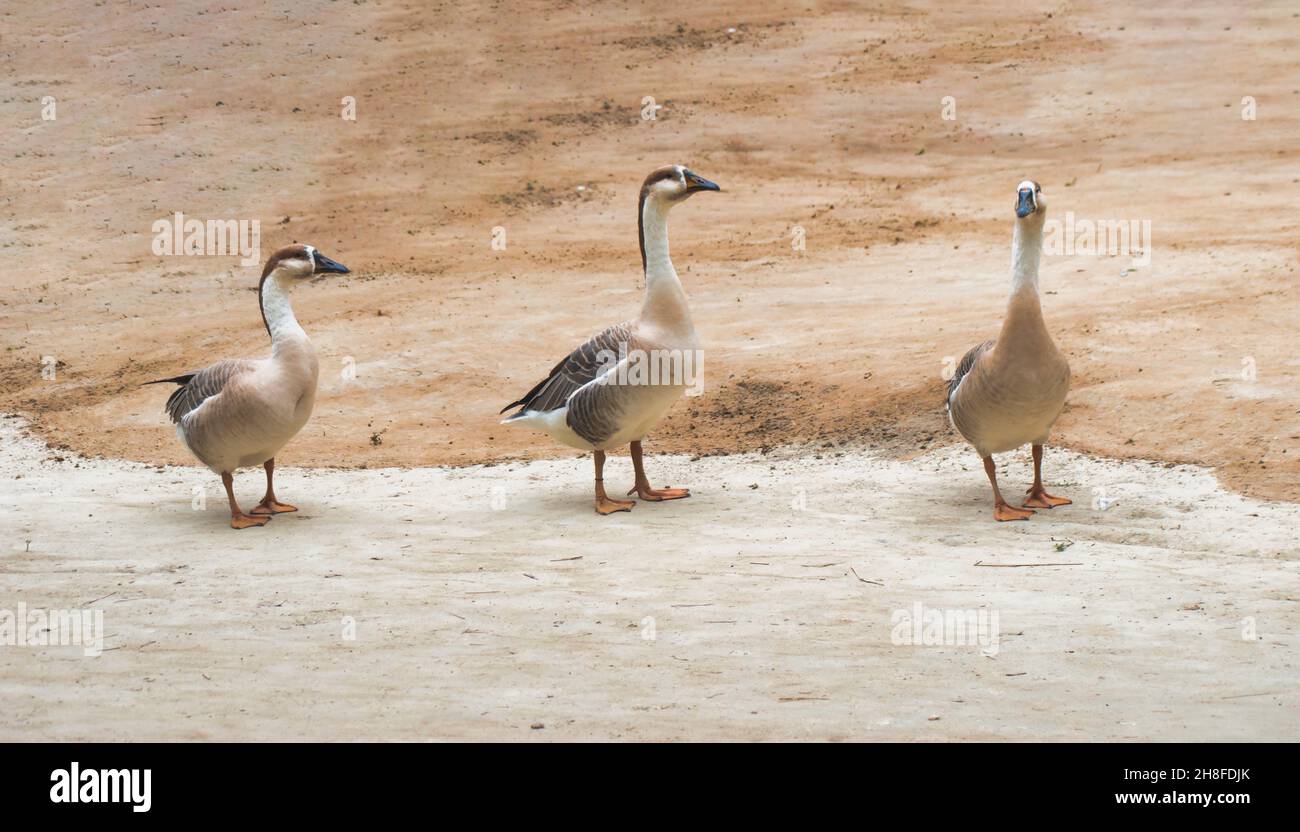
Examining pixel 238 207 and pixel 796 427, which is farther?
pixel 238 207

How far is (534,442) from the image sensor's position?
13.6m

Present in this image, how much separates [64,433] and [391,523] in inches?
221

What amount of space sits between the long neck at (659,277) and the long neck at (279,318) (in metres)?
2.51

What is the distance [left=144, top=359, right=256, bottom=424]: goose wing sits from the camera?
405 inches

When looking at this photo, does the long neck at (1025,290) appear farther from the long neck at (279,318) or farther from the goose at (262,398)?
the long neck at (279,318)

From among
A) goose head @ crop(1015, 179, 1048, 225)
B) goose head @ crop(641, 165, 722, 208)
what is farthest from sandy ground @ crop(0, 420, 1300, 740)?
goose head @ crop(641, 165, 722, 208)

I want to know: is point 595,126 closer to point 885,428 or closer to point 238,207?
point 238,207

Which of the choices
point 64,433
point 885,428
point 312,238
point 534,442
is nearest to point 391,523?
point 534,442

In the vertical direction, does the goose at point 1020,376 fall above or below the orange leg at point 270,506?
above

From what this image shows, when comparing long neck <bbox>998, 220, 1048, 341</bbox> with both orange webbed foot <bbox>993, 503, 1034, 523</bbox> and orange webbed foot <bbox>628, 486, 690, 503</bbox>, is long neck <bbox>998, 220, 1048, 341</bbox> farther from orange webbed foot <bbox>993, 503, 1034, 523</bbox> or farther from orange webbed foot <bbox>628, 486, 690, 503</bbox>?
orange webbed foot <bbox>628, 486, 690, 503</bbox>

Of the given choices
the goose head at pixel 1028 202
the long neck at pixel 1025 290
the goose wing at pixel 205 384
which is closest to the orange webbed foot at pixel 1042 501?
the long neck at pixel 1025 290

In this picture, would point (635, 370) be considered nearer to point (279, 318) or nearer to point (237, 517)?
point (279, 318)

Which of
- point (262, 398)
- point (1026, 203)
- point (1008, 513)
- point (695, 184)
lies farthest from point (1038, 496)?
point (262, 398)

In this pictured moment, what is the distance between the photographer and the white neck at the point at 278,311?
10.2 m
